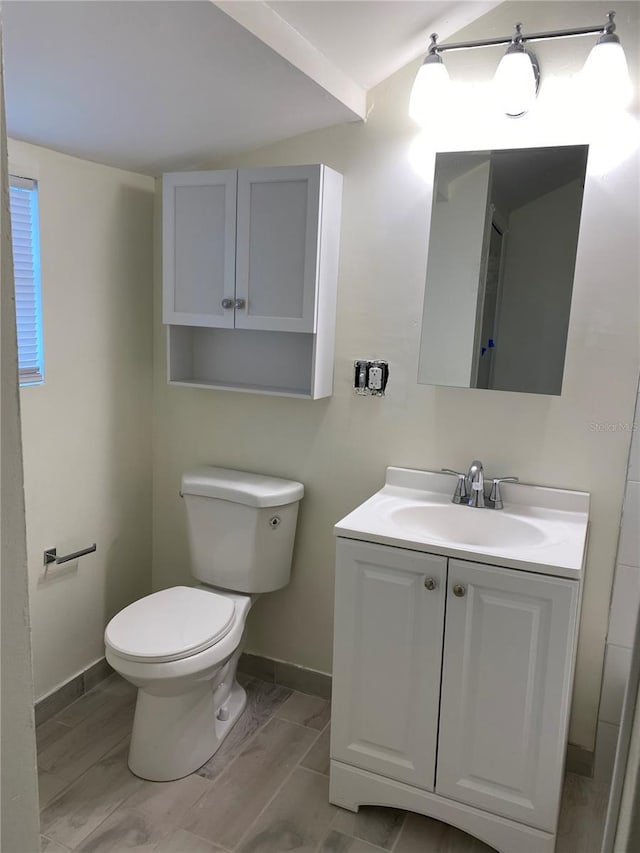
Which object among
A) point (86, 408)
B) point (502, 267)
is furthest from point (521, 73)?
point (86, 408)

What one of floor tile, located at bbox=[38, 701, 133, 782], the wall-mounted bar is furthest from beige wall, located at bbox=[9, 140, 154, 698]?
floor tile, located at bbox=[38, 701, 133, 782]

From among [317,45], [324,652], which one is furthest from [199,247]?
[324,652]

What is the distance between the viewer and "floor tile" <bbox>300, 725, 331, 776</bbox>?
81.7 inches

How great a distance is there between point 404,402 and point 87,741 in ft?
4.95

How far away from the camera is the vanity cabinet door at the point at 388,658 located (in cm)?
171

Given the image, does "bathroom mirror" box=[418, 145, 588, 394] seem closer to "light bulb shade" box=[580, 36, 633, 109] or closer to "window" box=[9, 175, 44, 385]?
"light bulb shade" box=[580, 36, 633, 109]

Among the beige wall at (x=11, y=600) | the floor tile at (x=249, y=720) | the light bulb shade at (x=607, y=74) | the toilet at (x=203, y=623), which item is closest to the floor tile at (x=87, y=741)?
the toilet at (x=203, y=623)

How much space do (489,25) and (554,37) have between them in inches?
8.5

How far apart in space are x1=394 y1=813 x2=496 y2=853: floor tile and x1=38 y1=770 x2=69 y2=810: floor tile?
988 mm

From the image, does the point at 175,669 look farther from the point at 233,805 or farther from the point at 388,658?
the point at 388,658

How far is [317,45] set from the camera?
1.71 m

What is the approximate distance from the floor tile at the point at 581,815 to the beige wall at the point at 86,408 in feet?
5.39

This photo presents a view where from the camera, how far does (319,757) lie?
2.12m

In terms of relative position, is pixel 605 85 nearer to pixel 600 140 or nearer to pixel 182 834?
pixel 600 140
